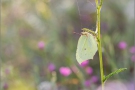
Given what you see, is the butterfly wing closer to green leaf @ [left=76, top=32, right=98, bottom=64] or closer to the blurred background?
green leaf @ [left=76, top=32, right=98, bottom=64]

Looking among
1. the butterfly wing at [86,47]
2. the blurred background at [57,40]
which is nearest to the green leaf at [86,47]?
the butterfly wing at [86,47]

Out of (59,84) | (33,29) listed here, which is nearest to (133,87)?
(59,84)

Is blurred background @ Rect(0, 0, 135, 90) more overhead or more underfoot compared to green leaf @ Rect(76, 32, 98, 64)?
more overhead

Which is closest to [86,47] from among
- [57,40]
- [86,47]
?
[86,47]

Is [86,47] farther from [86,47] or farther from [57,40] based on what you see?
[57,40]

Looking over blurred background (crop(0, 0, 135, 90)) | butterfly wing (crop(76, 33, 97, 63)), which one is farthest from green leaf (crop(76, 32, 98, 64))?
blurred background (crop(0, 0, 135, 90))

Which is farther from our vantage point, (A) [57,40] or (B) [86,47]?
(A) [57,40]
